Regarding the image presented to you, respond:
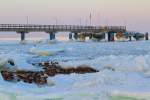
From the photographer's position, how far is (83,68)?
2439 cm

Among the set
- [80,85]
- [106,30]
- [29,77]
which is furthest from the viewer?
[106,30]

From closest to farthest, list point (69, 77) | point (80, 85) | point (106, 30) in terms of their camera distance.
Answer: point (80, 85) → point (69, 77) → point (106, 30)

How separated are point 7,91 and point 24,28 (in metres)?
85.7

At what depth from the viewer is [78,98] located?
37.3 feet

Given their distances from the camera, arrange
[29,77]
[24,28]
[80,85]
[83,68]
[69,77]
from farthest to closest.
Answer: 1. [24,28]
2. [83,68]
3. [29,77]
4. [69,77]
5. [80,85]

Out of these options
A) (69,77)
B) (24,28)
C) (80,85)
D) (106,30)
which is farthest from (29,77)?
(106,30)

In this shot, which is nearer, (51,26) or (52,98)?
(52,98)

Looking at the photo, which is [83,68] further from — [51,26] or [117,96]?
[51,26]

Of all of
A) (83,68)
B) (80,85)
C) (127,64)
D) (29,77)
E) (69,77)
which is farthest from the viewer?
A: (83,68)

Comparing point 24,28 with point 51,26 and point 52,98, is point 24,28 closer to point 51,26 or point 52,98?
point 51,26

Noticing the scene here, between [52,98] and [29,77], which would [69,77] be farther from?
[52,98]

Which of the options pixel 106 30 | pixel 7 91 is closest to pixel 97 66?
pixel 7 91

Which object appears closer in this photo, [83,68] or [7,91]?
[7,91]

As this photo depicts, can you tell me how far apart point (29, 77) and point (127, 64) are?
4813mm
